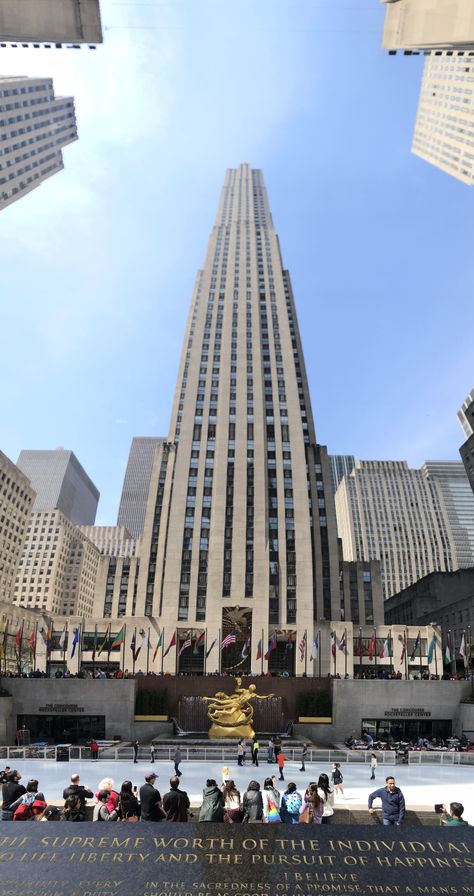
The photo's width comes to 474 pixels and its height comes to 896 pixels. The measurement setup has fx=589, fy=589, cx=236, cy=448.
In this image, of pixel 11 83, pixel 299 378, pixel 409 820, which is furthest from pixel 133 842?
pixel 11 83

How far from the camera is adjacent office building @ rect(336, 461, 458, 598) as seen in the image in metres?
187

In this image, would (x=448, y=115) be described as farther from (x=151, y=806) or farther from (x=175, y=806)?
(x=151, y=806)

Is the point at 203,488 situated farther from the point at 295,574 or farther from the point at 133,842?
the point at 133,842

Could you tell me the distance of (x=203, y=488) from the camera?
8481 cm

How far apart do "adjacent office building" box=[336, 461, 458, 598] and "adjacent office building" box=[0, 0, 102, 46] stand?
18032 cm

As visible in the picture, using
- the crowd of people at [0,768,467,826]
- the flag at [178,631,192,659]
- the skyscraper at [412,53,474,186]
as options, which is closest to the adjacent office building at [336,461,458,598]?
the skyscraper at [412,53,474,186]

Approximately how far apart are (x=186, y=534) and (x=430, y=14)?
229ft

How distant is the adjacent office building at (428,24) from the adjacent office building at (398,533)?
177 metres

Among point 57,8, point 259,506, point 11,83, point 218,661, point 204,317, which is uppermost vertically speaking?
point 11,83

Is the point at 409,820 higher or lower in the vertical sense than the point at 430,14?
lower

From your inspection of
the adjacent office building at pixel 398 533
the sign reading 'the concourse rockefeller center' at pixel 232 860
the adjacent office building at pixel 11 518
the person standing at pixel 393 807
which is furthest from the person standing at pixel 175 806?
the adjacent office building at pixel 398 533

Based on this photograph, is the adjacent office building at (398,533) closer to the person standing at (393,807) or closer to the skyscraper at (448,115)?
the skyscraper at (448,115)

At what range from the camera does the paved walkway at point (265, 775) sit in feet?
84.6

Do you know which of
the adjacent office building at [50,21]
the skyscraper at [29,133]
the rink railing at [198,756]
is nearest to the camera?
the adjacent office building at [50,21]
